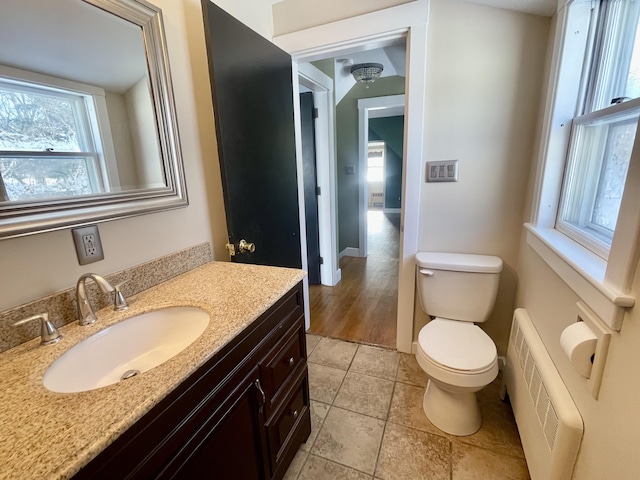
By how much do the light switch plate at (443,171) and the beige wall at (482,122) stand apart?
31mm

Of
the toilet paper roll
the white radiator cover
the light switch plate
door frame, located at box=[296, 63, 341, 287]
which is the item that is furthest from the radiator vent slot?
door frame, located at box=[296, 63, 341, 287]

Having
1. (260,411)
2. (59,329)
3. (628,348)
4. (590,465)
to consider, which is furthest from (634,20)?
(59,329)

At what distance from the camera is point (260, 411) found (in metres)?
0.98

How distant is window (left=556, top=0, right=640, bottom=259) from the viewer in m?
0.99

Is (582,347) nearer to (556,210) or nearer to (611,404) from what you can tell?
(611,404)

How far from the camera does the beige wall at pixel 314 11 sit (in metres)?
1.59

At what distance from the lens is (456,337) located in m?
1.49

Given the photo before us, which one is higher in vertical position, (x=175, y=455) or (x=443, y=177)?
(x=443, y=177)

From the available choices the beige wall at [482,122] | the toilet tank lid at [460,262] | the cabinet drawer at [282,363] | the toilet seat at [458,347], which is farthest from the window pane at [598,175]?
the cabinet drawer at [282,363]

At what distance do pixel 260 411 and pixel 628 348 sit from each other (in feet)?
3.36

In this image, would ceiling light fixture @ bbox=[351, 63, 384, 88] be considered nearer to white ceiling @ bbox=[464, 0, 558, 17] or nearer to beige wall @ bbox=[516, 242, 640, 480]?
white ceiling @ bbox=[464, 0, 558, 17]

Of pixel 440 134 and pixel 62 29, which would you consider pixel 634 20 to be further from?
pixel 62 29

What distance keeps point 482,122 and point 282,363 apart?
5.11 feet

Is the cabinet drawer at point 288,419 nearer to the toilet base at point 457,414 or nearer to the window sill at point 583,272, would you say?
the toilet base at point 457,414
